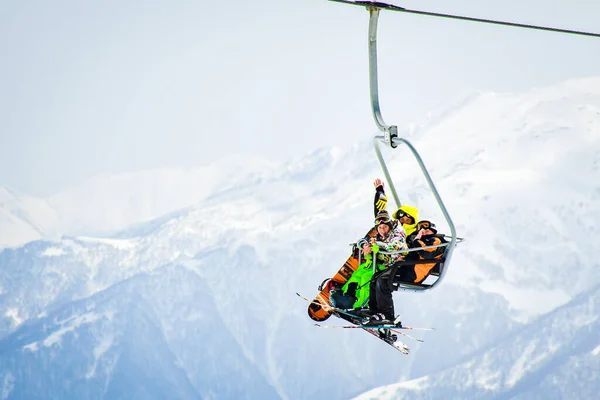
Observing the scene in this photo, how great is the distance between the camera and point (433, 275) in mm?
16234

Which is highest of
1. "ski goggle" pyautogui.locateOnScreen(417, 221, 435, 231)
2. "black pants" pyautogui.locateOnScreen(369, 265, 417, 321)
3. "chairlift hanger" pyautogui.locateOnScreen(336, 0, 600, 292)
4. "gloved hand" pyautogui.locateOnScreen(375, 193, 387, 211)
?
"chairlift hanger" pyautogui.locateOnScreen(336, 0, 600, 292)

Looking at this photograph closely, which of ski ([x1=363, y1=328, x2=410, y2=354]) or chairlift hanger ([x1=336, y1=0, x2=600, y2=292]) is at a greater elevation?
chairlift hanger ([x1=336, y1=0, x2=600, y2=292])

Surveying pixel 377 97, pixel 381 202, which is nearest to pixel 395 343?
pixel 381 202

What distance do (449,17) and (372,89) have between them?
2853mm

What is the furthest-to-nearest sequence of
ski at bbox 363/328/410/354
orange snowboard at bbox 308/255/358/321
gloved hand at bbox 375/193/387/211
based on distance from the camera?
gloved hand at bbox 375/193/387/211, orange snowboard at bbox 308/255/358/321, ski at bbox 363/328/410/354

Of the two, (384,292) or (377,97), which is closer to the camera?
(377,97)

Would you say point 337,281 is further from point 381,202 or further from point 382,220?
point 381,202

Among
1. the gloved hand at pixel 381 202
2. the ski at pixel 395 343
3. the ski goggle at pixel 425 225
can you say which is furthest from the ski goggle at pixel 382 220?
the ski at pixel 395 343

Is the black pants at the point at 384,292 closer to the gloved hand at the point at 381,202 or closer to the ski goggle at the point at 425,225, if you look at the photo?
the ski goggle at the point at 425,225

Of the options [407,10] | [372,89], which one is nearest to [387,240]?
[372,89]

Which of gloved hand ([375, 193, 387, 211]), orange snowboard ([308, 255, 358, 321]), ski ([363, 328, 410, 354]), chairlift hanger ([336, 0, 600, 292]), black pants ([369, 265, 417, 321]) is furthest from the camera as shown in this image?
gloved hand ([375, 193, 387, 211])

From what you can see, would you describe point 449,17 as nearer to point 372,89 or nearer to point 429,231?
point 372,89

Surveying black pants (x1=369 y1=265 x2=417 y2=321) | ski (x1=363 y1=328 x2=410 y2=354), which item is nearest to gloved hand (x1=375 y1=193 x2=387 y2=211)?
black pants (x1=369 y1=265 x2=417 y2=321)

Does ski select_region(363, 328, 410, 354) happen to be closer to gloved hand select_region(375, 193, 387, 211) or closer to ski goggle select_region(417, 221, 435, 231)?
ski goggle select_region(417, 221, 435, 231)
